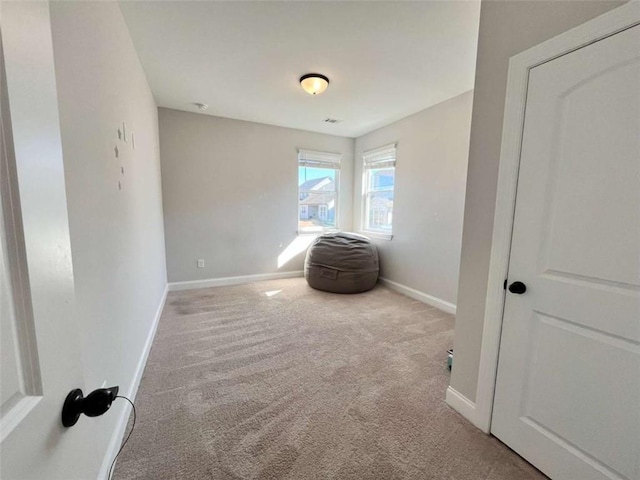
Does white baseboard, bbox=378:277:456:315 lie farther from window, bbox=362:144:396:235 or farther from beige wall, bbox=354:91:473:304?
window, bbox=362:144:396:235

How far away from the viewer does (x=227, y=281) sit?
14.3 feet

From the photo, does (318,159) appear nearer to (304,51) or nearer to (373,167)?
(373,167)

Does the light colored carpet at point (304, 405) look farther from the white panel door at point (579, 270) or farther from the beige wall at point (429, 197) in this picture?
the beige wall at point (429, 197)

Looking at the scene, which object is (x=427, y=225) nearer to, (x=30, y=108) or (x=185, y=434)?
(x=185, y=434)

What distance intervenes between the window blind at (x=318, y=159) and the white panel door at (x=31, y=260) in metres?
4.34

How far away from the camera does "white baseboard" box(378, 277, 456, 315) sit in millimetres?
3369

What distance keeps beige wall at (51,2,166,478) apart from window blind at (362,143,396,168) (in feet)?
10.8

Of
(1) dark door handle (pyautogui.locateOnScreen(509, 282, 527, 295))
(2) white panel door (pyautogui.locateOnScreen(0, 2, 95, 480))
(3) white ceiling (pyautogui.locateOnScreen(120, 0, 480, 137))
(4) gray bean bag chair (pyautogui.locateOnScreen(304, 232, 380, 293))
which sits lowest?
(4) gray bean bag chair (pyautogui.locateOnScreen(304, 232, 380, 293))

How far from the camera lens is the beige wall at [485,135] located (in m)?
1.30

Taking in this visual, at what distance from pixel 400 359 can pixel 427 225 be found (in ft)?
6.43

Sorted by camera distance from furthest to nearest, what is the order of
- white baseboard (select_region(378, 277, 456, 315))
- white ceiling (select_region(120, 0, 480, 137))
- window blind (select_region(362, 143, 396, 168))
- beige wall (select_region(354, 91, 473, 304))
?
window blind (select_region(362, 143, 396, 168)) < white baseboard (select_region(378, 277, 456, 315)) < beige wall (select_region(354, 91, 473, 304)) < white ceiling (select_region(120, 0, 480, 137))

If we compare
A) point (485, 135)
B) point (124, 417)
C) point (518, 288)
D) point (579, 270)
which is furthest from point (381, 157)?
point (124, 417)

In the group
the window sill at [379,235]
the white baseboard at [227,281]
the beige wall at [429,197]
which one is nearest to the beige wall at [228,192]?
the white baseboard at [227,281]

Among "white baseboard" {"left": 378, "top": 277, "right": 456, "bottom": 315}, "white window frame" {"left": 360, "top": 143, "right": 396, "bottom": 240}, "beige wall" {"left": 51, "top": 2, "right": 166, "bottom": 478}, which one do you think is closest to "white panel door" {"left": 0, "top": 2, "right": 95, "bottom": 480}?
"beige wall" {"left": 51, "top": 2, "right": 166, "bottom": 478}
